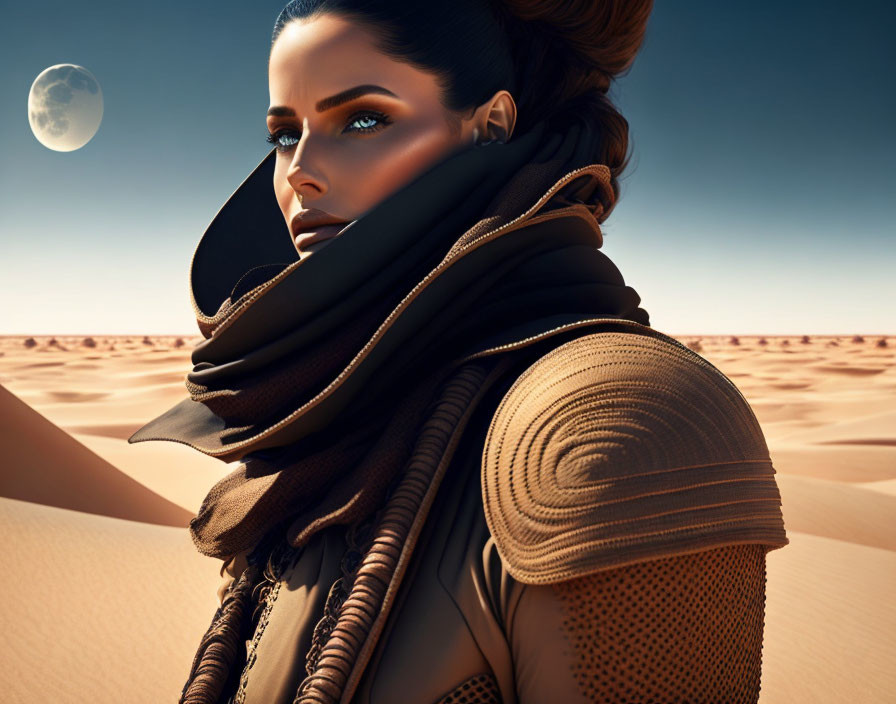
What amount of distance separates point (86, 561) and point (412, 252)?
4.62m

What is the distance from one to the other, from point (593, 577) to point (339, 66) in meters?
1.22

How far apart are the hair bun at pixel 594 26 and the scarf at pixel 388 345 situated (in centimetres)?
54

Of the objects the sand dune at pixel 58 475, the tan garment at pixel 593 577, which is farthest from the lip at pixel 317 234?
the sand dune at pixel 58 475

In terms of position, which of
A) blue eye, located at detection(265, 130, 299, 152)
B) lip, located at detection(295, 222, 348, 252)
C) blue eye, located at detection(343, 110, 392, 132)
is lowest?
lip, located at detection(295, 222, 348, 252)

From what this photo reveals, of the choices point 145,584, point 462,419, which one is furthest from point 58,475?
point 462,419

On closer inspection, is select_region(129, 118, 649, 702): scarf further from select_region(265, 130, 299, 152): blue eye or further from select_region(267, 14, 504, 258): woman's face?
select_region(265, 130, 299, 152): blue eye

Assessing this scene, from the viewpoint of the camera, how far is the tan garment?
3.27 ft

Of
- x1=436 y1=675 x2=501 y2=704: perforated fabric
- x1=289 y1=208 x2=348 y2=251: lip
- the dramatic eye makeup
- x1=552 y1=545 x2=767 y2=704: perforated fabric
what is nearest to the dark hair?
the dramatic eye makeup

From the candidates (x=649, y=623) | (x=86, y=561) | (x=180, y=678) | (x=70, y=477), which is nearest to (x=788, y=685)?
(x=180, y=678)

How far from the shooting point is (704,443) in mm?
1062

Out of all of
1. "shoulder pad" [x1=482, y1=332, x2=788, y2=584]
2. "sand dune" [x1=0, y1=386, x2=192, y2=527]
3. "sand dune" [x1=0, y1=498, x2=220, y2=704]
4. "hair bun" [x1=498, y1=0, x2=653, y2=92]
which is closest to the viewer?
"shoulder pad" [x1=482, y1=332, x2=788, y2=584]

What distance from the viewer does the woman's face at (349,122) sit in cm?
157

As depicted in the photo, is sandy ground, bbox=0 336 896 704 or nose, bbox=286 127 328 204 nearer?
Result: nose, bbox=286 127 328 204

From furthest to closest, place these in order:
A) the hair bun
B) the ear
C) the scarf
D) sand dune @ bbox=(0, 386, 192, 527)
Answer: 1. sand dune @ bbox=(0, 386, 192, 527)
2. the hair bun
3. the ear
4. the scarf
